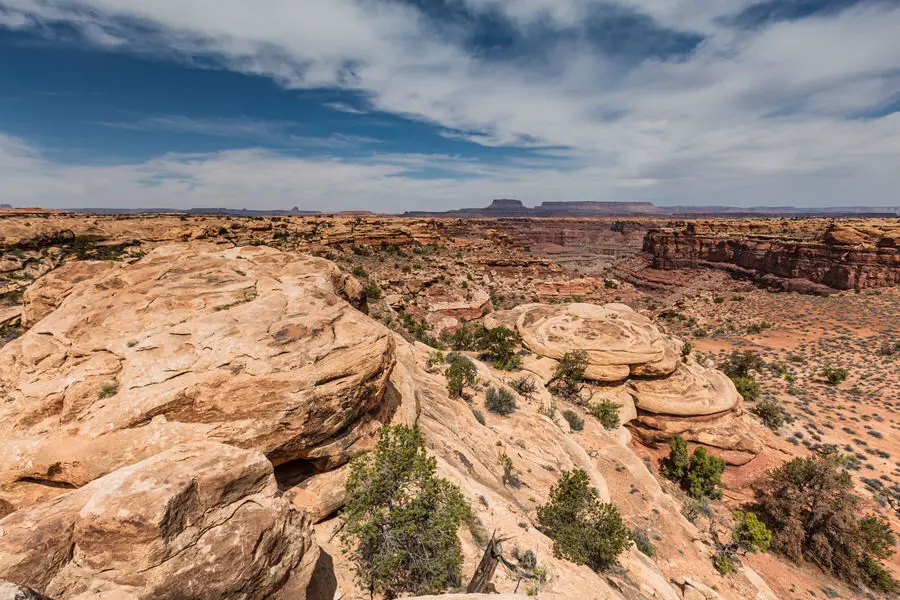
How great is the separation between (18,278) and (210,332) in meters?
37.1

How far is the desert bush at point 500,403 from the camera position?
18.9 m

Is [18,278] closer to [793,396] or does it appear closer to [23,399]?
[23,399]

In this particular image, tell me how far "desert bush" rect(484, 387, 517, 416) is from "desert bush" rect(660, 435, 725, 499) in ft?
36.3

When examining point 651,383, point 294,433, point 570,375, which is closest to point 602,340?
point 570,375

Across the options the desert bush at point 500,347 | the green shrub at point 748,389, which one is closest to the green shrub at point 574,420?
the desert bush at point 500,347

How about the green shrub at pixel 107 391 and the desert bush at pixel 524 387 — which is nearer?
the green shrub at pixel 107 391

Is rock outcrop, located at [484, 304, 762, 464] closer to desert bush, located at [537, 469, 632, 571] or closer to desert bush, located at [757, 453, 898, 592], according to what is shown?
desert bush, located at [757, 453, 898, 592]

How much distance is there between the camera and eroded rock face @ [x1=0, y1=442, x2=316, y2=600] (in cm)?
494

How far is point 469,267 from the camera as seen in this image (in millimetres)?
51938

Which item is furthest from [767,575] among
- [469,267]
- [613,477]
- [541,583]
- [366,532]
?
[469,267]

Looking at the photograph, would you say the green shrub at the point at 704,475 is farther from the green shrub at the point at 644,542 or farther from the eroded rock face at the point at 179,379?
the eroded rock face at the point at 179,379

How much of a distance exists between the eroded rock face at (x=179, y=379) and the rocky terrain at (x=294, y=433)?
5 centimetres

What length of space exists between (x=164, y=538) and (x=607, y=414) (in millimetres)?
23729

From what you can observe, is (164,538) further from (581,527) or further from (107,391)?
(581,527)
